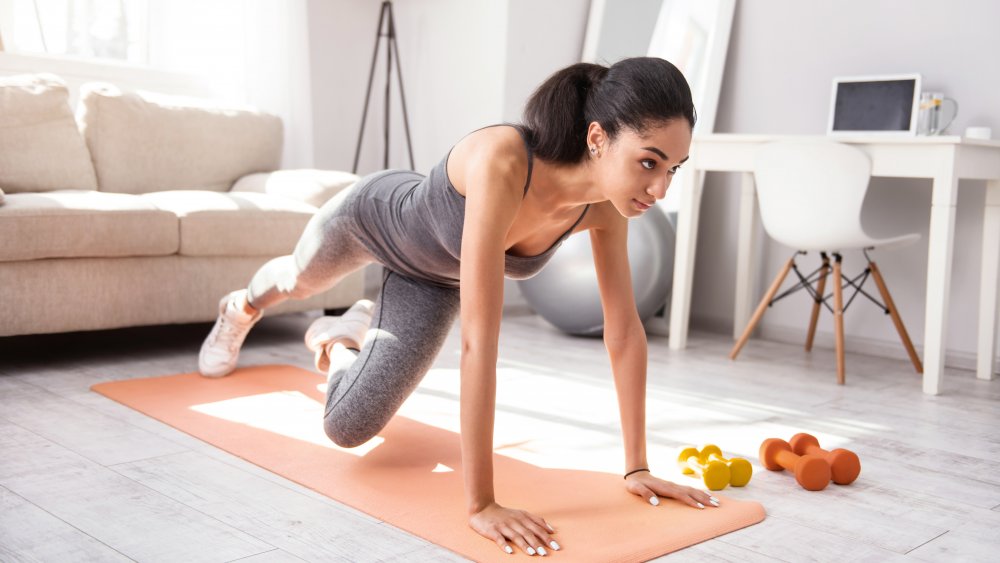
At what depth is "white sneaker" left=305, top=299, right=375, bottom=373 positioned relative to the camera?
2277 mm

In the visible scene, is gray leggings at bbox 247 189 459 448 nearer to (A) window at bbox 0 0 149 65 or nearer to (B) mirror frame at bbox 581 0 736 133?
(B) mirror frame at bbox 581 0 736 133

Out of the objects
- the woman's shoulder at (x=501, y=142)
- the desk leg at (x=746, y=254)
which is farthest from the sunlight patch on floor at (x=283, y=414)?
the desk leg at (x=746, y=254)

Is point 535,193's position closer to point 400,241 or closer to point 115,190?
point 400,241

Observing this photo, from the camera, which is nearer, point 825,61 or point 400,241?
point 400,241

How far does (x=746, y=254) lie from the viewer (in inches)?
148

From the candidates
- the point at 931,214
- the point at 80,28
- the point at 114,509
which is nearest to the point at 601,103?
the point at 114,509

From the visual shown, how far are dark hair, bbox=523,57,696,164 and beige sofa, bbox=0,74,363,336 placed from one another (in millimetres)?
1712

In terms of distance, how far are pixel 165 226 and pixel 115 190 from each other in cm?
66

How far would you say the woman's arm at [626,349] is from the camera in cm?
179

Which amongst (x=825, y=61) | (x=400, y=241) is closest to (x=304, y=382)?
(x=400, y=241)

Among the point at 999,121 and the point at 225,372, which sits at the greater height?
the point at 999,121

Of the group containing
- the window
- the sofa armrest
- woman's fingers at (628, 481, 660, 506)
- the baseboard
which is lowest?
the baseboard

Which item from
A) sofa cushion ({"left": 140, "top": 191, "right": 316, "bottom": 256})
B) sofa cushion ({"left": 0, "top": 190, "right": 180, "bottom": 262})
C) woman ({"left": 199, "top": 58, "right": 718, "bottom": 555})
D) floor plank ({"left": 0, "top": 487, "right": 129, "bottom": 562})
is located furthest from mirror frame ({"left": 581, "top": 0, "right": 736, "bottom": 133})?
floor plank ({"left": 0, "top": 487, "right": 129, "bottom": 562})

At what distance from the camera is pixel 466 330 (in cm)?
154
